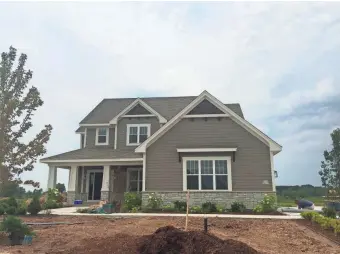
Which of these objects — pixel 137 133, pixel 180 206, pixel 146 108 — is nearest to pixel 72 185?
pixel 137 133

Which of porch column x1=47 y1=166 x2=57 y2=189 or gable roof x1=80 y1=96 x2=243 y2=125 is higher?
gable roof x1=80 y1=96 x2=243 y2=125

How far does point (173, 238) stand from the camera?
7000mm

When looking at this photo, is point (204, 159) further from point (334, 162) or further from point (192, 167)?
point (334, 162)

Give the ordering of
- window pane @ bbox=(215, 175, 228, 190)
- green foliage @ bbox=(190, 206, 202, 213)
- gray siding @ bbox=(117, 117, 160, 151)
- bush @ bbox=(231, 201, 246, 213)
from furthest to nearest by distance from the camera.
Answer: gray siding @ bbox=(117, 117, 160, 151), window pane @ bbox=(215, 175, 228, 190), bush @ bbox=(231, 201, 246, 213), green foliage @ bbox=(190, 206, 202, 213)

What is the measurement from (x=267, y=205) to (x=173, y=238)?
10524mm

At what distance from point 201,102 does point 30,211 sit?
35.3ft

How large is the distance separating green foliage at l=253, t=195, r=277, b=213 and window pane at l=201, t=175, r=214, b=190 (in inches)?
101

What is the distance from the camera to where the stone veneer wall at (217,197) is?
16.8 metres

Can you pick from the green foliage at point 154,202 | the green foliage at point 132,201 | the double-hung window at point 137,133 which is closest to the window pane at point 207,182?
the green foliage at point 154,202

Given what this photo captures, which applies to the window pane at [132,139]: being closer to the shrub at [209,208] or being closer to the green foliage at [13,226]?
the shrub at [209,208]

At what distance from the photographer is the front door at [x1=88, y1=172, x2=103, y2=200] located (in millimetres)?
22438

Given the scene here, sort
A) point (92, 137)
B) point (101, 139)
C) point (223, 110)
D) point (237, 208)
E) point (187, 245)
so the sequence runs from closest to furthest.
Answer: point (187, 245), point (237, 208), point (223, 110), point (101, 139), point (92, 137)

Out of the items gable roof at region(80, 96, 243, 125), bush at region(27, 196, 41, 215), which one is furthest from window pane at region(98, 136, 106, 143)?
bush at region(27, 196, 41, 215)

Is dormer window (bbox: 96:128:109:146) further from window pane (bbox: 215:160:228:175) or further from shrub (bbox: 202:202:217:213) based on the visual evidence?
shrub (bbox: 202:202:217:213)
